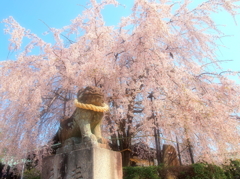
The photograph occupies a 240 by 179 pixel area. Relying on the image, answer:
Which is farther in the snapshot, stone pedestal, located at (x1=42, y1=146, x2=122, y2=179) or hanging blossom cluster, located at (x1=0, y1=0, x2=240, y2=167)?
hanging blossom cluster, located at (x1=0, y1=0, x2=240, y2=167)

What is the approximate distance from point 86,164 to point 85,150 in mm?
A: 199

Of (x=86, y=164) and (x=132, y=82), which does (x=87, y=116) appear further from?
(x=132, y=82)

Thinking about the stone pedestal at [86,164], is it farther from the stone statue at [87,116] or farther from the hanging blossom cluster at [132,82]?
the hanging blossom cluster at [132,82]

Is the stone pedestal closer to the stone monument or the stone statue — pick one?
the stone monument

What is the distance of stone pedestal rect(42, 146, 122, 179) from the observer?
2.85 meters

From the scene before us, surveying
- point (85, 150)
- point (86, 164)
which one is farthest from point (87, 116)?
point (86, 164)

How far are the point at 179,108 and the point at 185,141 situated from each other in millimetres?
2395

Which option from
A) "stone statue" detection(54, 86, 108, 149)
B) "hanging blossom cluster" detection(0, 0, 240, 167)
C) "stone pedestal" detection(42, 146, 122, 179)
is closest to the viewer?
"stone pedestal" detection(42, 146, 122, 179)

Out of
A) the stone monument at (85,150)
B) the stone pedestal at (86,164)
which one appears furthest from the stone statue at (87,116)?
the stone pedestal at (86,164)

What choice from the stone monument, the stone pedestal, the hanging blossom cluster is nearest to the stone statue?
the stone monument

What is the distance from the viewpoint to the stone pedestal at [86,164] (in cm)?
285

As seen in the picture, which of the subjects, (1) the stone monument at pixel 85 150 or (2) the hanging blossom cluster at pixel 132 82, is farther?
(2) the hanging blossom cluster at pixel 132 82

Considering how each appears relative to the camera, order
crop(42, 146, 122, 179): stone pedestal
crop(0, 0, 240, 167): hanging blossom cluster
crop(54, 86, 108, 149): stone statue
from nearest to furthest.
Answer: crop(42, 146, 122, 179): stone pedestal → crop(54, 86, 108, 149): stone statue → crop(0, 0, 240, 167): hanging blossom cluster

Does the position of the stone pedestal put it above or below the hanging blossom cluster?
below
